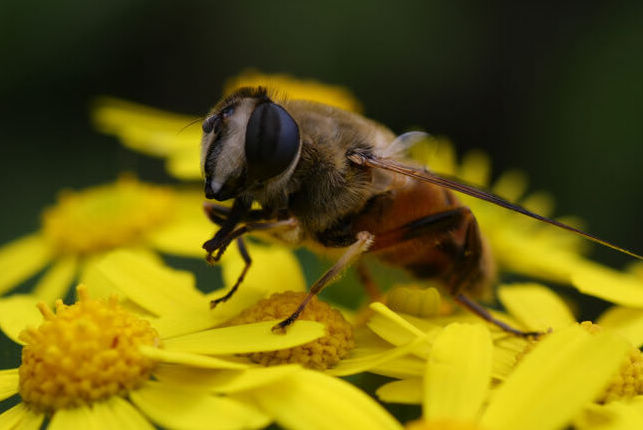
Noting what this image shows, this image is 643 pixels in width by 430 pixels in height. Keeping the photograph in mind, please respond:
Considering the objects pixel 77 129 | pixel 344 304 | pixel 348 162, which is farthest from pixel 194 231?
pixel 77 129

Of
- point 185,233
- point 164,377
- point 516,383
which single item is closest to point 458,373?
point 516,383

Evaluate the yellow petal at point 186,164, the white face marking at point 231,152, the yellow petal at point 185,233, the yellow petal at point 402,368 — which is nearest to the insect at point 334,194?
the white face marking at point 231,152

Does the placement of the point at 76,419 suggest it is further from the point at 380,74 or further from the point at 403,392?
the point at 380,74

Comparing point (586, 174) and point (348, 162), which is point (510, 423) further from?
point (586, 174)

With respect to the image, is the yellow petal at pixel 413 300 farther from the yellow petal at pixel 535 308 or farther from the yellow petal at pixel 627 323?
the yellow petal at pixel 627 323

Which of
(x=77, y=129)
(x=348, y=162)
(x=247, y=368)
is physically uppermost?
(x=348, y=162)

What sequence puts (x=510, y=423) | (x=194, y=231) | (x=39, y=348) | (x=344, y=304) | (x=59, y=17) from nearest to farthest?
(x=510, y=423)
(x=39, y=348)
(x=344, y=304)
(x=194, y=231)
(x=59, y=17)

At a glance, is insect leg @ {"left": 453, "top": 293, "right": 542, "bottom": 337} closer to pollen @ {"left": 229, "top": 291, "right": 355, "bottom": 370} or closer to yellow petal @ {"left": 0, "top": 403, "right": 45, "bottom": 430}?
pollen @ {"left": 229, "top": 291, "right": 355, "bottom": 370}
